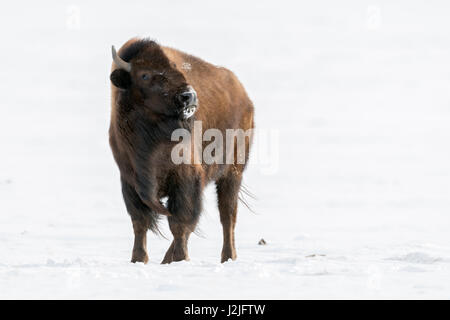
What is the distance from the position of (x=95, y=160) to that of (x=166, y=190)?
1410cm

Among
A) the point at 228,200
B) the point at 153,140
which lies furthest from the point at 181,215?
the point at 228,200

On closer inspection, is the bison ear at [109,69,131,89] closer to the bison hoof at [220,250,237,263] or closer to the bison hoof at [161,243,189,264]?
the bison hoof at [161,243,189,264]

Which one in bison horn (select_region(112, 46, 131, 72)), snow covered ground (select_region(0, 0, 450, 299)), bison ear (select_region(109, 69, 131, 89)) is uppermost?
bison horn (select_region(112, 46, 131, 72))

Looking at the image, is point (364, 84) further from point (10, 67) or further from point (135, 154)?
point (135, 154)

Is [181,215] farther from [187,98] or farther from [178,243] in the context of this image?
[187,98]

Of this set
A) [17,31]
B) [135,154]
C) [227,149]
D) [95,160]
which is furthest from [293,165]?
[17,31]

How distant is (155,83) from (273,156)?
17.4 meters

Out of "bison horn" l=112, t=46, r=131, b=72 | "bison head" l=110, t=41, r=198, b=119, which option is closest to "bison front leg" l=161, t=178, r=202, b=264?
"bison head" l=110, t=41, r=198, b=119

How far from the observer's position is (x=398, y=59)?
40719mm

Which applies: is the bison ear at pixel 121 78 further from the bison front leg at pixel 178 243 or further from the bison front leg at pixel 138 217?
the bison front leg at pixel 178 243

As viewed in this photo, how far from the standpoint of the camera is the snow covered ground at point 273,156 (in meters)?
6.07

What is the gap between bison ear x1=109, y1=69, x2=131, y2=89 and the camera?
7371mm

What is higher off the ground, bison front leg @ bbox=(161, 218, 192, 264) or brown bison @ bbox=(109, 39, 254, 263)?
brown bison @ bbox=(109, 39, 254, 263)

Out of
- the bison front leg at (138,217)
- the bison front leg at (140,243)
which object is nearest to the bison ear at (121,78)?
the bison front leg at (138,217)
